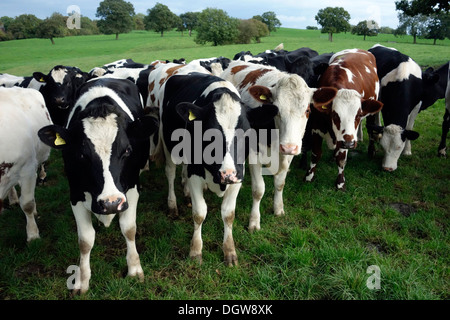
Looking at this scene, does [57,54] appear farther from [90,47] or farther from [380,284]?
[380,284]

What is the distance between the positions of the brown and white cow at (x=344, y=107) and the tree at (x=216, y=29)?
54.4 meters

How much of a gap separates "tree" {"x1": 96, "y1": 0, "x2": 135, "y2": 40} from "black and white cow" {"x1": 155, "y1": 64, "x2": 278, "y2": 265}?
243 feet

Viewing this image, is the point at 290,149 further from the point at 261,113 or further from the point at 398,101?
the point at 398,101

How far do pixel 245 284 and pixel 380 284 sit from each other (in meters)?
1.42

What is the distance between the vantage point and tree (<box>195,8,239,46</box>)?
5762cm

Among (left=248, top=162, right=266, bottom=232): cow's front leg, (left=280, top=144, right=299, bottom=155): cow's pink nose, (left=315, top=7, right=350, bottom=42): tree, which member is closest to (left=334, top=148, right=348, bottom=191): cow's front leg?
(left=248, top=162, right=266, bottom=232): cow's front leg

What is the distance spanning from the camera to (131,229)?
349 centimetres

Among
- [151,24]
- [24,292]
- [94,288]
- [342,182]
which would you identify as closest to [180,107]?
[94,288]

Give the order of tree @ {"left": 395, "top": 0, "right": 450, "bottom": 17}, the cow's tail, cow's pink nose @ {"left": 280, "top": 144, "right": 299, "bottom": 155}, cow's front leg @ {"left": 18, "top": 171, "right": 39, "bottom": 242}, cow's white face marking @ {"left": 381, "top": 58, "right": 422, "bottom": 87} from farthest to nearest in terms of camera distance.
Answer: tree @ {"left": 395, "top": 0, "right": 450, "bottom": 17}, cow's white face marking @ {"left": 381, "top": 58, "right": 422, "bottom": 87}, the cow's tail, cow's front leg @ {"left": 18, "top": 171, "right": 39, "bottom": 242}, cow's pink nose @ {"left": 280, "top": 144, "right": 299, "bottom": 155}

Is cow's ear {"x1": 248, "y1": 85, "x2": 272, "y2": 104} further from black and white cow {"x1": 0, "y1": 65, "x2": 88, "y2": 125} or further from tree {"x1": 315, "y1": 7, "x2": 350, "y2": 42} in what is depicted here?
tree {"x1": 315, "y1": 7, "x2": 350, "y2": 42}

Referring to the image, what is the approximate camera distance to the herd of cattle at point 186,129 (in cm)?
293

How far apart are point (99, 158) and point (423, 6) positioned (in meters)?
21.0

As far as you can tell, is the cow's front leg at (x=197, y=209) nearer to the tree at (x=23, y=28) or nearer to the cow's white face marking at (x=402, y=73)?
the cow's white face marking at (x=402, y=73)

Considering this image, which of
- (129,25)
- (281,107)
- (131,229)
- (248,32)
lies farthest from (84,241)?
(129,25)
